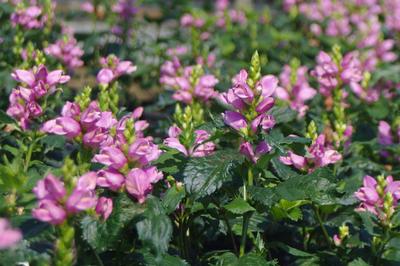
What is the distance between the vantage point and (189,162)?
→ 2361 millimetres

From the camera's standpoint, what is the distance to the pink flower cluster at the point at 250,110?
2338mm

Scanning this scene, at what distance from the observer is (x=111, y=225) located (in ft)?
6.84

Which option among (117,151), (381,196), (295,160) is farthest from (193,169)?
(381,196)

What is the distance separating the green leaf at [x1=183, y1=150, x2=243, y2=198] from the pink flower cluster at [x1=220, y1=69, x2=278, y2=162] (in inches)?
2.4

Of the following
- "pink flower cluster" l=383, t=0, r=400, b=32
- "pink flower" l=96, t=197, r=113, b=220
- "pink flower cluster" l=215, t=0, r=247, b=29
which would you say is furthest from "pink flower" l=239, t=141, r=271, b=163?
"pink flower cluster" l=383, t=0, r=400, b=32

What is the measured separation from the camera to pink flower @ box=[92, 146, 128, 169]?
2133mm

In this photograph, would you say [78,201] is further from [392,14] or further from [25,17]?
[392,14]

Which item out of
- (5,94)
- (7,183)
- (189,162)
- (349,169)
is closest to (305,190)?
(189,162)

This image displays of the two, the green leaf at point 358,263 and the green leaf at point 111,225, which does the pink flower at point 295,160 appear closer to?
the green leaf at point 358,263

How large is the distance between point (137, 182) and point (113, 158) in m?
0.09

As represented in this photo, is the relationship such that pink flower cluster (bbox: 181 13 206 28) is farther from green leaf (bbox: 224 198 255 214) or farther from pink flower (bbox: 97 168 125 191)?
pink flower (bbox: 97 168 125 191)

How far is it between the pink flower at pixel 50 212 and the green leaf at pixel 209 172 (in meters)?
0.50

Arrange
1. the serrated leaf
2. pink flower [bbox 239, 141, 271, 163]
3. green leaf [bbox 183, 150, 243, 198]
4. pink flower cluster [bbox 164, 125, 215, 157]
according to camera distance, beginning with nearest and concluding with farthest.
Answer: green leaf [bbox 183, 150, 243, 198]
pink flower [bbox 239, 141, 271, 163]
pink flower cluster [bbox 164, 125, 215, 157]
the serrated leaf

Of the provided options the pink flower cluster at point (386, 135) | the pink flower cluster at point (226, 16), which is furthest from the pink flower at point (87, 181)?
the pink flower cluster at point (226, 16)
